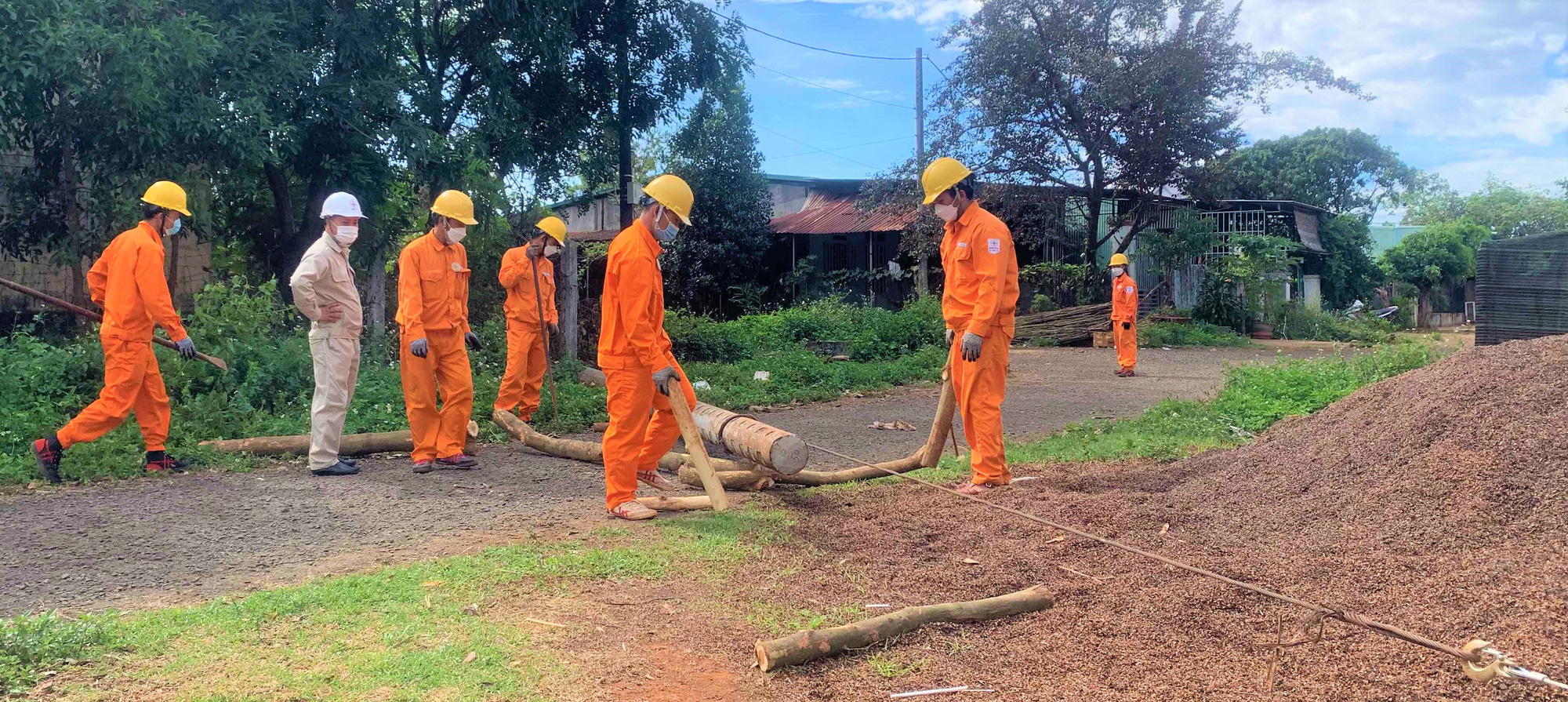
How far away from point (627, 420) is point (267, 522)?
2200mm

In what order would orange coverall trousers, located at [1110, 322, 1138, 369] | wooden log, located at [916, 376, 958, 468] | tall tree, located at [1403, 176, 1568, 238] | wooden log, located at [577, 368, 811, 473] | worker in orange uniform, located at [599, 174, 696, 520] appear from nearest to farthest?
worker in orange uniform, located at [599, 174, 696, 520] < wooden log, located at [577, 368, 811, 473] < wooden log, located at [916, 376, 958, 468] < orange coverall trousers, located at [1110, 322, 1138, 369] < tall tree, located at [1403, 176, 1568, 238]

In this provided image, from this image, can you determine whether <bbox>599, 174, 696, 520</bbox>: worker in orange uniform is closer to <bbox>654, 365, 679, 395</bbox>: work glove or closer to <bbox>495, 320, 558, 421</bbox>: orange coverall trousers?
<bbox>654, 365, 679, 395</bbox>: work glove

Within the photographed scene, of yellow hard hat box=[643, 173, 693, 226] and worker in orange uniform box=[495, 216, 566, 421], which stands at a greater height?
yellow hard hat box=[643, 173, 693, 226]

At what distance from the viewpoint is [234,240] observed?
14031 mm

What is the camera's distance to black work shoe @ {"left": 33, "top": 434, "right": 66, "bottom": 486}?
691cm

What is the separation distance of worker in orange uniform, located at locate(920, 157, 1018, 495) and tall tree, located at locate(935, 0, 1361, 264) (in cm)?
1735

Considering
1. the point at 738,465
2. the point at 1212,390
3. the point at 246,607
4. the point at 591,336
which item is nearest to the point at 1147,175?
the point at 1212,390

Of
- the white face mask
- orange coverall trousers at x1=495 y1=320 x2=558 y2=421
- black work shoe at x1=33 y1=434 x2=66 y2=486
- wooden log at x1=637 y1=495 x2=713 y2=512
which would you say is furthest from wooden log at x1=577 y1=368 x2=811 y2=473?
black work shoe at x1=33 y1=434 x2=66 y2=486

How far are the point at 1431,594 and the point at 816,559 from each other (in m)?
2.48

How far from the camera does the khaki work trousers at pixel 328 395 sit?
24.1 ft

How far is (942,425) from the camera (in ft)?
22.6

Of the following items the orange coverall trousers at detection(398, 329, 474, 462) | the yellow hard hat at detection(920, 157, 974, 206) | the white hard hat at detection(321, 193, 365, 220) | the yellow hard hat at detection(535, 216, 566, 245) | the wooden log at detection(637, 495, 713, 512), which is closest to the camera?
the wooden log at detection(637, 495, 713, 512)

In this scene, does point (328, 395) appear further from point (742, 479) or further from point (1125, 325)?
point (1125, 325)

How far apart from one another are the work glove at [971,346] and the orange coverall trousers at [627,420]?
1.66 meters
